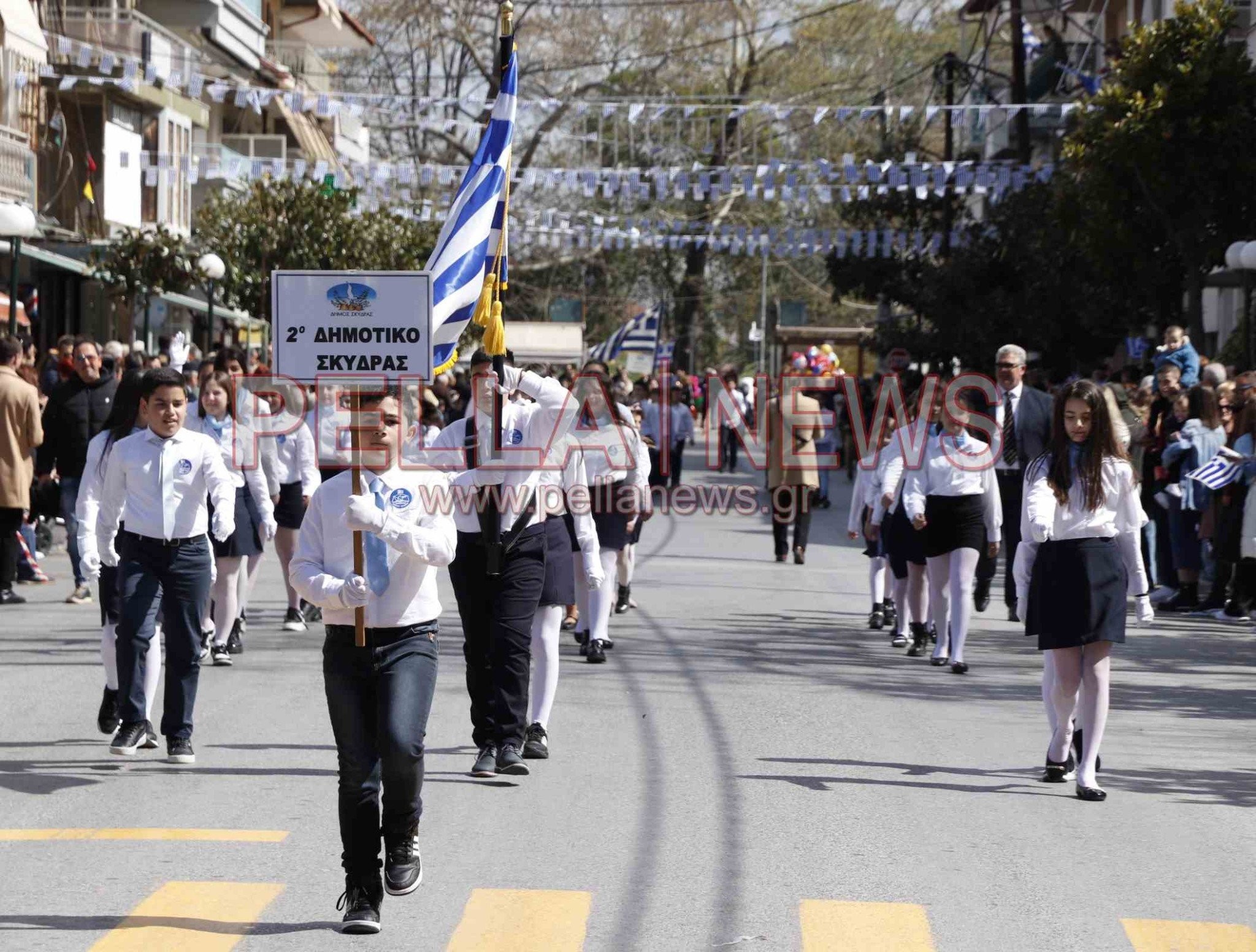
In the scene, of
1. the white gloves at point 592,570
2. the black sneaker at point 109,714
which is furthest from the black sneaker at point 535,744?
the black sneaker at point 109,714

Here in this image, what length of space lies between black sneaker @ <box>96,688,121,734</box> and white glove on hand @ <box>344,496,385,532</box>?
3552 millimetres

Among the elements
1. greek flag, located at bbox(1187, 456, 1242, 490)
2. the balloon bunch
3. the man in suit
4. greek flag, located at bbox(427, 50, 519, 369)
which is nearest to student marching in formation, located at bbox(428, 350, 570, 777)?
greek flag, located at bbox(427, 50, 519, 369)

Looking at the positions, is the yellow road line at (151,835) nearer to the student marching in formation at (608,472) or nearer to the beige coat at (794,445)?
the student marching in formation at (608,472)

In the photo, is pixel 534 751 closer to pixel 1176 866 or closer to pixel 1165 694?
pixel 1176 866

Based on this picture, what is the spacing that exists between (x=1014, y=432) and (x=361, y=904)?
9215 millimetres

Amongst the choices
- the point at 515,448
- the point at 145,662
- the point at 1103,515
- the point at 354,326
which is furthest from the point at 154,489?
the point at 1103,515

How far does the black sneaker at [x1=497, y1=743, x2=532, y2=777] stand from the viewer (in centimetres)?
831

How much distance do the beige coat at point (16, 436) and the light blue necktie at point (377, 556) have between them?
932cm

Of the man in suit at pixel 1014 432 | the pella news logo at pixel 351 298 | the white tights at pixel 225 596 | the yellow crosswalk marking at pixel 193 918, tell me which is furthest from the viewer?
the man in suit at pixel 1014 432

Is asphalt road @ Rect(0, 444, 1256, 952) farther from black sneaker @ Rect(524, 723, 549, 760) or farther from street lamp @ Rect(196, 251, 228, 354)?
street lamp @ Rect(196, 251, 228, 354)

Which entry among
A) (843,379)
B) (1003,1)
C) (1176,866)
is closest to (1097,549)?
(1176,866)

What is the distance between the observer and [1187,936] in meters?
5.90

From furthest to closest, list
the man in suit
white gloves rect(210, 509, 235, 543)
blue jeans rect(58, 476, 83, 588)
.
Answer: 1. blue jeans rect(58, 476, 83, 588)
2. the man in suit
3. white gloves rect(210, 509, 235, 543)

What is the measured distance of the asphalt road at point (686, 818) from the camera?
5.96 meters
